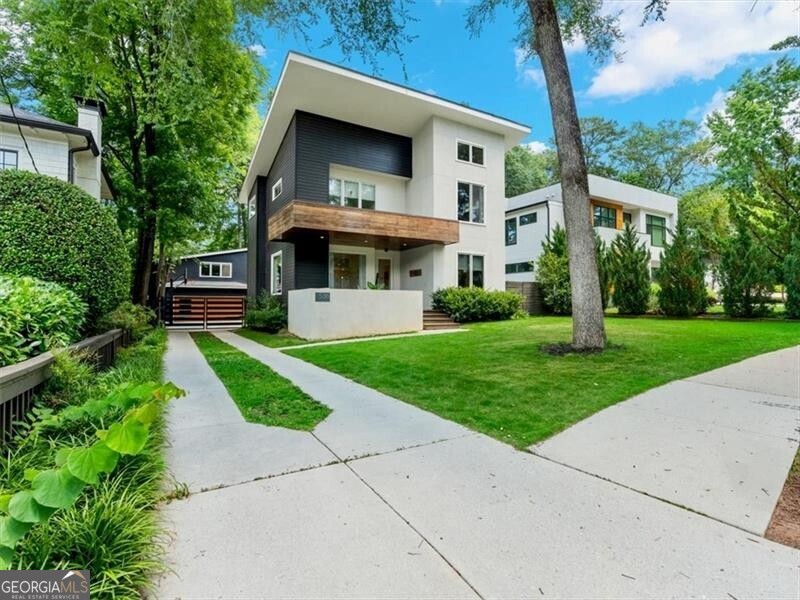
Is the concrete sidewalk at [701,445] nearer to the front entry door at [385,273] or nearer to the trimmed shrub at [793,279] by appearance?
the trimmed shrub at [793,279]

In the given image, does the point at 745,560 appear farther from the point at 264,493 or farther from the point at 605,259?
the point at 605,259

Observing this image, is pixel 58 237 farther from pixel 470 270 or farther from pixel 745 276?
pixel 745 276

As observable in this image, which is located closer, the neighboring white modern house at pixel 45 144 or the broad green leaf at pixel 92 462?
the broad green leaf at pixel 92 462

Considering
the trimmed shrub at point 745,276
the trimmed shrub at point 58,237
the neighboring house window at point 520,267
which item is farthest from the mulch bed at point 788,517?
the neighboring house window at point 520,267

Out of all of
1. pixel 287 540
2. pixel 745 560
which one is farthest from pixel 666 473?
pixel 287 540

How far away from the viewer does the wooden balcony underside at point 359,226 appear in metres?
11.8

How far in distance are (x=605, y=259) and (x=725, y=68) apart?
16819 millimetres

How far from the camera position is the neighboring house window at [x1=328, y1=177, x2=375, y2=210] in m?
14.7

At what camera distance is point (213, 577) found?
5.91ft

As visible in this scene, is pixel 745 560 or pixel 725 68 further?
pixel 725 68

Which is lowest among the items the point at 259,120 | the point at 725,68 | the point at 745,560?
the point at 745,560

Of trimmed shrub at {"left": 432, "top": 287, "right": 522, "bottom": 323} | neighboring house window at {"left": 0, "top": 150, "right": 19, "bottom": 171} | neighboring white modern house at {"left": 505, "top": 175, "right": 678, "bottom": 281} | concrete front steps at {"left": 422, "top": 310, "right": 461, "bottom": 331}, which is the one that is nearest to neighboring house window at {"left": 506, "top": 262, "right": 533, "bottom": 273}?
neighboring white modern house at {"left": 505, "top": 175, "right": 678, "bottom": 281}

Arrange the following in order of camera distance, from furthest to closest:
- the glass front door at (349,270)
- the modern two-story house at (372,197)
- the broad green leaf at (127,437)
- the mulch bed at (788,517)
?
the glass front door at (349,270), the modern two-story house at (372,197), the mulch bed at (788,517), the broad green leaf at (127,437)

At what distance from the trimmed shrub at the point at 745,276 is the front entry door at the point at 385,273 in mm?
11677
